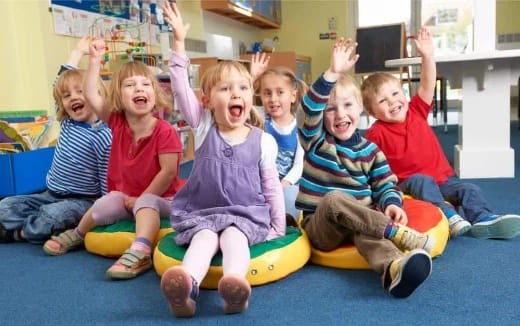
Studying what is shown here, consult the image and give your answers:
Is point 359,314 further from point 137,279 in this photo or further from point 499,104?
point 499,104

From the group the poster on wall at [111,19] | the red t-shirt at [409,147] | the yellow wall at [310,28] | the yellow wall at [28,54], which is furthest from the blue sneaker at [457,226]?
the yellow wall at [310,28]

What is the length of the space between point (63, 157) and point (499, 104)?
2.16m

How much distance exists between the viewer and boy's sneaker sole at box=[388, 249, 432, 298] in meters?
1.14

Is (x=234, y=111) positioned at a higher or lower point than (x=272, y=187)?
higher

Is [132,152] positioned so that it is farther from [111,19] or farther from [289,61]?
[289,61]

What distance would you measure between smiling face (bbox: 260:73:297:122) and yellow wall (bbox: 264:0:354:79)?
4943mm

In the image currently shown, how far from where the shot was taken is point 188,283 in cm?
108

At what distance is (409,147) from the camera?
6.10ft

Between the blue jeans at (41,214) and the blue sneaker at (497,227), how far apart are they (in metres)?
1.41

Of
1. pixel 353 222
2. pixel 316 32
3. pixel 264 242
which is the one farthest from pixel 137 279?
pixel 316 32

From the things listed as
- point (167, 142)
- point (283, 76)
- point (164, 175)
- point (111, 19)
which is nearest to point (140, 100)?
point (167, 142)

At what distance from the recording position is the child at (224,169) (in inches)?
53.2

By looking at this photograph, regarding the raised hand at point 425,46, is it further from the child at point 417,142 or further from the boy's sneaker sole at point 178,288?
the boy's sneaker sole at point 178,288

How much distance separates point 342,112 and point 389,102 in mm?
384
